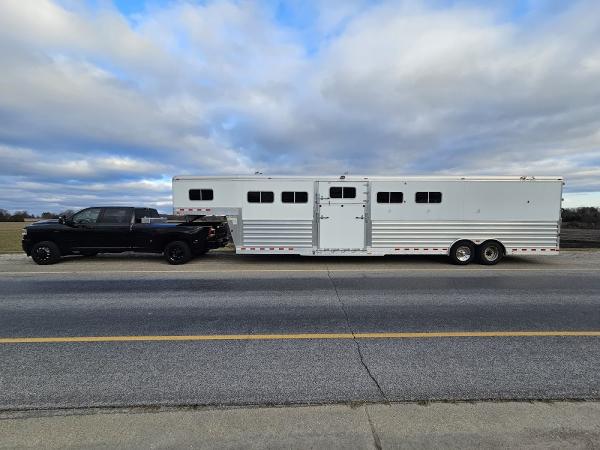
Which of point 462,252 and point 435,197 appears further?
point 462,252

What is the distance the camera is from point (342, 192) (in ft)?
36.9

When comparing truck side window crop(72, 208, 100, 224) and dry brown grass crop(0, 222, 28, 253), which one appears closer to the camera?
truck side window crop(72, 208, 100, 224)

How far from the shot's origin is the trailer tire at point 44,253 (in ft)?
37.5

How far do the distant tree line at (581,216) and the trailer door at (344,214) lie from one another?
39891 mm

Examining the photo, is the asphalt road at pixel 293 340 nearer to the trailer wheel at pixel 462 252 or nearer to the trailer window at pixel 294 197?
the trailer wheel at pixel 462 252

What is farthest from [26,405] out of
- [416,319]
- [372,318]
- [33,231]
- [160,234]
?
[33,231]

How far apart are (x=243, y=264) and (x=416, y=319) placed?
22.1ft

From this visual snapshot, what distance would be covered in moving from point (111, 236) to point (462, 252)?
10984mm

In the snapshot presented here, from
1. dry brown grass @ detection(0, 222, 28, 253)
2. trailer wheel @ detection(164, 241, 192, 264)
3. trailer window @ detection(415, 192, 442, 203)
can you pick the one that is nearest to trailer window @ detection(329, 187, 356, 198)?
trailer window @ detection(415, 192, 442, 203)

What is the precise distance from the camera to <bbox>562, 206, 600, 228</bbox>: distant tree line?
41156 millimetres

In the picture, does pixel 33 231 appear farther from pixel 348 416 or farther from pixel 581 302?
pixel 581 302

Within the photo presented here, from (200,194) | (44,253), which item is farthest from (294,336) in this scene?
(44,253)

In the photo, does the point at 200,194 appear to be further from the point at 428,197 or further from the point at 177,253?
the point at 428,197

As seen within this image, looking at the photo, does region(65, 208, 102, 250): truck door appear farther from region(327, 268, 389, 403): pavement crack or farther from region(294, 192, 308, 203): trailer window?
region(327, 268, 389, 403): pavement crack
